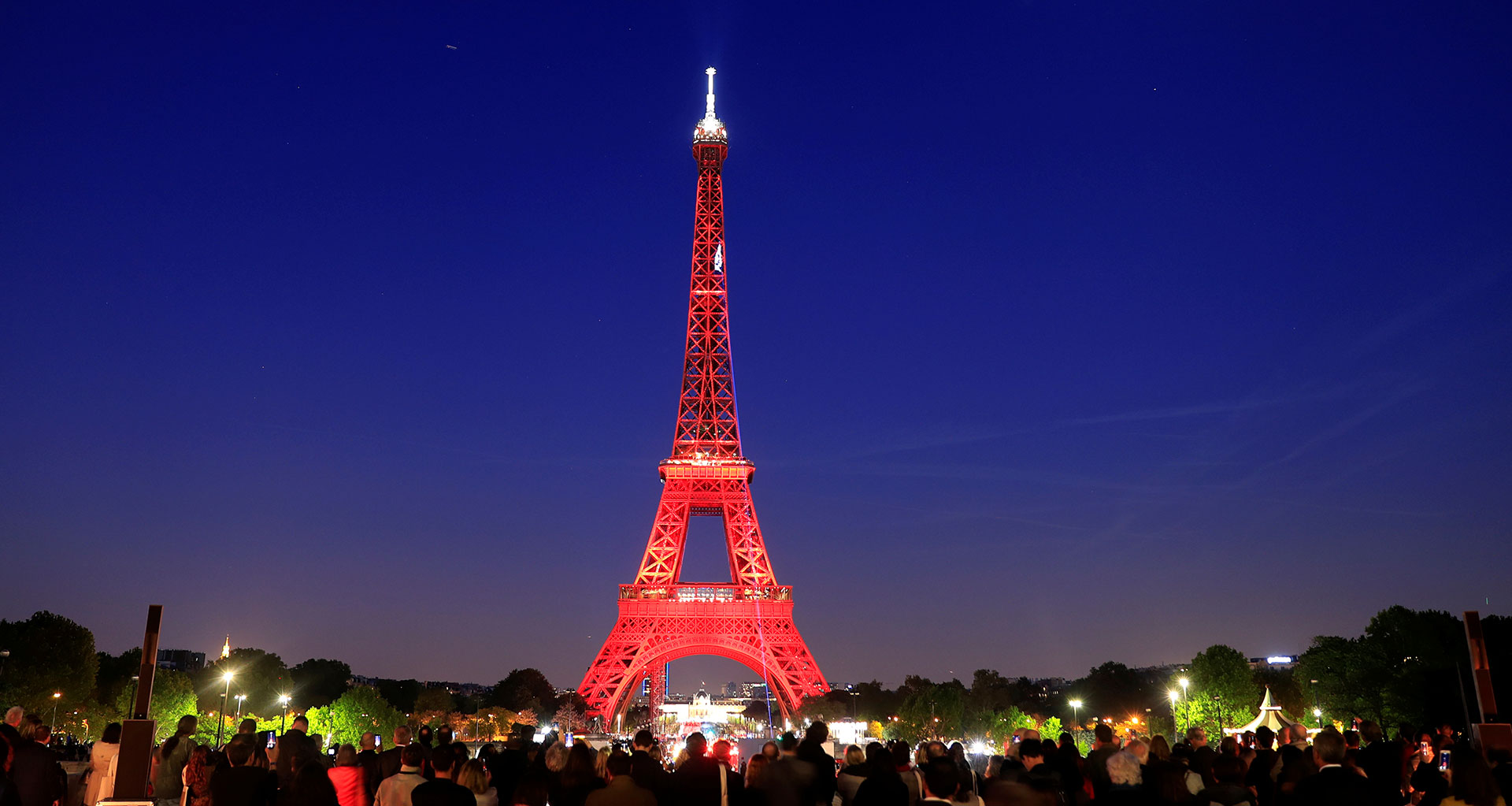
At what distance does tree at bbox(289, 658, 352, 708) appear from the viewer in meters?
97.5

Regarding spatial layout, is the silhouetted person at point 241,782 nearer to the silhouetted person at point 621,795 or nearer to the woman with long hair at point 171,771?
the woman with long hair at point 171,771

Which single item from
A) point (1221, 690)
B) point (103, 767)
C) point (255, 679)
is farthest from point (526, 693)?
point (103, 767)

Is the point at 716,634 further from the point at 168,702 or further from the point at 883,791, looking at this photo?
the point at 883,791

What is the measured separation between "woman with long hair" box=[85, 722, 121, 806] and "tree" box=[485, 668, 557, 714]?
9624 centimetres

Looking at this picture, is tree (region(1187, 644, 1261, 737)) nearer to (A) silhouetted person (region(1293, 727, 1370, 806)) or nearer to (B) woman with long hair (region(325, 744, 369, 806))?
(A) silhouetted person (region(1293, 727, 1370, 806))

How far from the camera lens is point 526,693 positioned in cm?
10888

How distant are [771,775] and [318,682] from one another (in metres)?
103

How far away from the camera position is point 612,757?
27.7 feet

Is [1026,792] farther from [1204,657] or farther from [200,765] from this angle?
[1204,657]

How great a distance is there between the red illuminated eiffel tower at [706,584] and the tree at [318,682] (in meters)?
50.7

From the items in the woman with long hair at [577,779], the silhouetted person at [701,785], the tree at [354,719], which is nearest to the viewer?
the woman with long hair at [577,779]

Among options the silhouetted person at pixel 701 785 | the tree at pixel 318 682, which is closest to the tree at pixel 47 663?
the tree at pixel 318 682

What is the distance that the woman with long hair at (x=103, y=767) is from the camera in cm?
1253

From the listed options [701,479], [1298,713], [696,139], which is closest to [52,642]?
[701,479]
